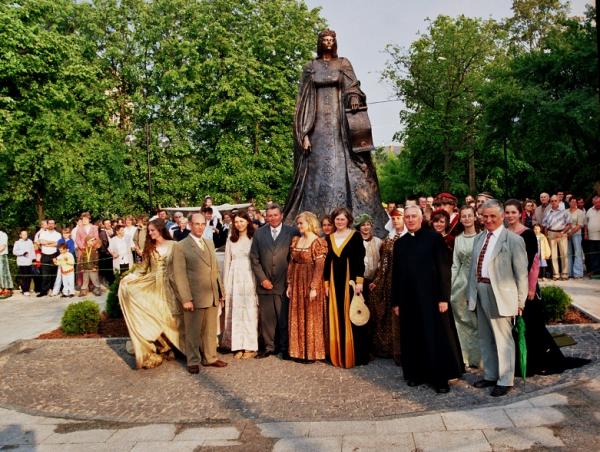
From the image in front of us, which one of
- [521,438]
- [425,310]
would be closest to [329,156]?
[425,310]

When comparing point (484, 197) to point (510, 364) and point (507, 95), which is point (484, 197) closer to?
point (510, 364)

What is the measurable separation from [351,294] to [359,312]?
0.91ft

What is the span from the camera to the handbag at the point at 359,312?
7129mm

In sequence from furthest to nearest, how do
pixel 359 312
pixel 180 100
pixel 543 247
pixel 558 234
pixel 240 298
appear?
pixel 180 100
pixel 558 234
pixel 543 247
pixel 240 298
pixel 359 312

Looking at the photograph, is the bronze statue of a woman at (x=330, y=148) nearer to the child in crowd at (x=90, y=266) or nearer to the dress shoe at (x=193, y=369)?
the dress shoe at (x=193, y=369)

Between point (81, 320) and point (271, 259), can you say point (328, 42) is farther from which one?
point (81, 320)

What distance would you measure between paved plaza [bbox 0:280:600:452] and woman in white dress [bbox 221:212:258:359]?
319mm

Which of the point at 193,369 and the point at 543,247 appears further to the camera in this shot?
the point at 543,247

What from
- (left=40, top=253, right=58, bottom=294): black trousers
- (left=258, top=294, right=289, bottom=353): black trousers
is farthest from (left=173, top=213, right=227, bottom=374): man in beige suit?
(left=40, top=253, right=58, bottom=294): black trousers

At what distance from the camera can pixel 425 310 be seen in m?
6.37

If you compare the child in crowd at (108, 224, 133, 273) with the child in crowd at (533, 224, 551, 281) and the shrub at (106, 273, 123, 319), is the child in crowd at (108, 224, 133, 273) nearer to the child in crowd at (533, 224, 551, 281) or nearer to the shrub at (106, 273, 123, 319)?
the shrub at (106, 273, 123, 319)

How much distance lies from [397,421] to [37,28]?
22845 mm

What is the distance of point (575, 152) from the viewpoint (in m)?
23.3

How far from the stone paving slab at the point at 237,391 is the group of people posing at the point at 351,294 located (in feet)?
0.76
